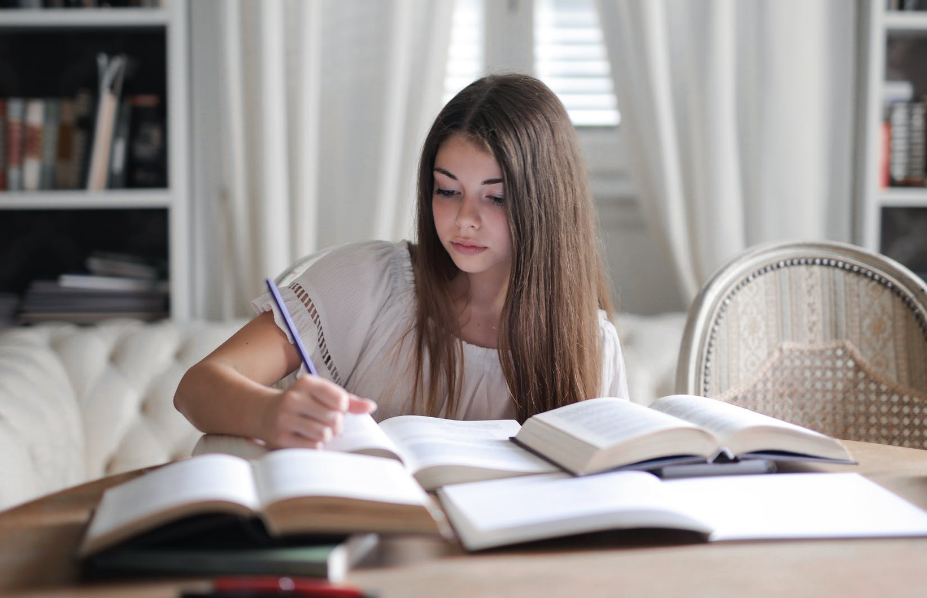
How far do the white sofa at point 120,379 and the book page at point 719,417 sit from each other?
91 cm

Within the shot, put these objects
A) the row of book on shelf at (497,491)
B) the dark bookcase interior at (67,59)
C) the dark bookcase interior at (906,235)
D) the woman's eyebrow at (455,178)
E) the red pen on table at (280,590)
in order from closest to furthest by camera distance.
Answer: the red pen on table at (280,590) < the row of book on shelf at (497,491) < the woman's eyebrow at (455,178) < the dark bookcase interior at (67,59) < the dark bookcase interior at (906,235)

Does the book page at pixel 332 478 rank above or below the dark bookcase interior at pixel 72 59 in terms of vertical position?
below

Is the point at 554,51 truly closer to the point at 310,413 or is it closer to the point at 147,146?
the point at 147,146

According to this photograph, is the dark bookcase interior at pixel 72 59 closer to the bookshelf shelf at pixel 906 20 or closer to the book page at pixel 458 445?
the book page at pixel 458 445

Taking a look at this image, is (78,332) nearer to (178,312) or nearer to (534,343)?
(178,312)

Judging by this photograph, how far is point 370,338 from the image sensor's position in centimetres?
139

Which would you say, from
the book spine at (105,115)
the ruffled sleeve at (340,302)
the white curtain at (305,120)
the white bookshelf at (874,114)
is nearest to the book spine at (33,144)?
the book spine at (105,115)

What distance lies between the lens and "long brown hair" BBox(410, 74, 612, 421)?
1255mm

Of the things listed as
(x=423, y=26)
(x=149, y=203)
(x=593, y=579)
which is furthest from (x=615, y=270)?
(x=593, y=579)

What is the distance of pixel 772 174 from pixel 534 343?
1.11 metres

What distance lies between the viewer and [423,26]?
2.08 meters

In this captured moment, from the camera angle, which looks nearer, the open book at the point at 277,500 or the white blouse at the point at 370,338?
the open book at the point at 277,500

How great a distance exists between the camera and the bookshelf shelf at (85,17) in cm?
195

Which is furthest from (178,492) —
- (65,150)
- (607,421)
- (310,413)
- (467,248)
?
(65,150)
